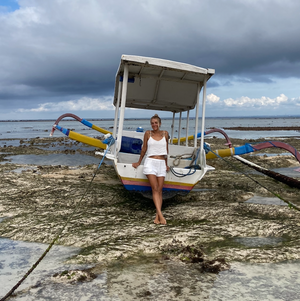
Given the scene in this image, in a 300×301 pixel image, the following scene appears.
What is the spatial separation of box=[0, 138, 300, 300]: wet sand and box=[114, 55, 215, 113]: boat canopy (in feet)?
8.98

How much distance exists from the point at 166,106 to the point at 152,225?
483 cm

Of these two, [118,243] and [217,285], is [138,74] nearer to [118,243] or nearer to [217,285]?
[118,243]

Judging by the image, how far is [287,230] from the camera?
15.4 ft

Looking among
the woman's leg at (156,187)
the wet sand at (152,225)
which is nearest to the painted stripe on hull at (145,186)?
the woman's leg at (156,187)

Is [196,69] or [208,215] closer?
[208,215]

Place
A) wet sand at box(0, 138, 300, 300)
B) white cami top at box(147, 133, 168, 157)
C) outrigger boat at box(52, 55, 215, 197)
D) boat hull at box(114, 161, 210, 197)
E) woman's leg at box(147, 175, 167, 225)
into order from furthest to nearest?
outrigger boat at box(52, 55, 215, 197), boat hull at box(114, 161, 210, 197), white cami top at box(147, 133, 168, 157), woman's leg at box(147, 175, 167, 225), wet sand at box(0, 138, 300, 300)

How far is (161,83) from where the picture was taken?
25.2 feet

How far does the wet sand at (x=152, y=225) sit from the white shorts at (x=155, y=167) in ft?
2.96

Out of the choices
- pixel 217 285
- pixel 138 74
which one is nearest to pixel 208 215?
pixel 217 285

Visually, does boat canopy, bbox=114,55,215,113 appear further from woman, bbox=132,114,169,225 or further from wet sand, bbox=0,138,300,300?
wet sand, bbox=0,138,300,300

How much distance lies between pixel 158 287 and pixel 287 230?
2811mm

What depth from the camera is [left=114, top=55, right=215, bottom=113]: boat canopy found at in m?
5.80

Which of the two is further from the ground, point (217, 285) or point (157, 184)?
point (157, 184)


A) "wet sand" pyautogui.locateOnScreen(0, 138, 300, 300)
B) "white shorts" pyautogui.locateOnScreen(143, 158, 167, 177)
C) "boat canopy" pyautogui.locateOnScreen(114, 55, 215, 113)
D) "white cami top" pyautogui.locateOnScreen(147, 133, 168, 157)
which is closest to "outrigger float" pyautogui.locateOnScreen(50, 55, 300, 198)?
"boat canopy" pyautogui.locateOnScreen(114, 55, 215, 113)
